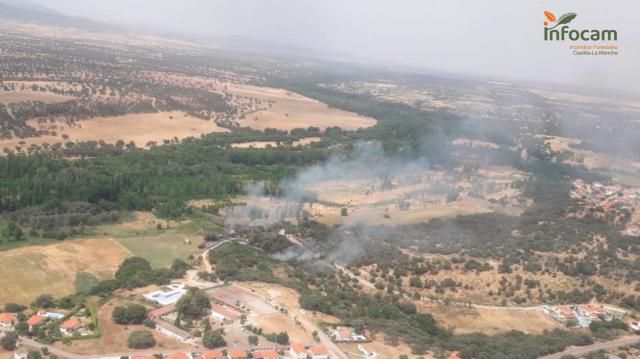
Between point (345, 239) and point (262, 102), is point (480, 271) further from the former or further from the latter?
point (262, 102)

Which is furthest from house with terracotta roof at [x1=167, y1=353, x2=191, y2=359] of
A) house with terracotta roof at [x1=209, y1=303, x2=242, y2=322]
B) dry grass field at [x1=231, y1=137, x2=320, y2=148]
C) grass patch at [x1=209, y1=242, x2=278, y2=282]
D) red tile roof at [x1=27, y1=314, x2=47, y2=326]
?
dry grass field at [x1=231, y1=137, x2=320, y2=148]

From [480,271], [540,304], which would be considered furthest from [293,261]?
[540,304]

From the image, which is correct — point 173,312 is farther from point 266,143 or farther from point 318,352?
point 266,143

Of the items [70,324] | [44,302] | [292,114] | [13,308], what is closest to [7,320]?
[13,308]

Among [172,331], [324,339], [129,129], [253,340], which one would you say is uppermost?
[129,129]

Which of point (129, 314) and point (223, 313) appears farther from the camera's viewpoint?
point (223, 313)

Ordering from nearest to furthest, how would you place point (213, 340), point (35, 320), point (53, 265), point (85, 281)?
point (213, 340), point (35, 320), point (85, 281), point (53, 265)

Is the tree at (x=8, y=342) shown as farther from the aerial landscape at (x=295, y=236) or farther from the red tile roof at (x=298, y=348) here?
the red tile roof at (x=298, y=348)
